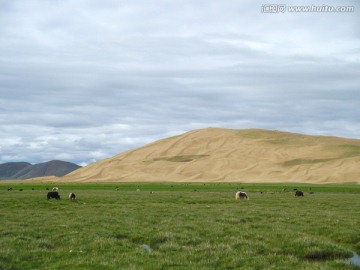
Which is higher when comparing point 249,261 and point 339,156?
point 339,156

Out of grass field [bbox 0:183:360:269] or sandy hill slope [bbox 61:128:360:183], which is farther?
sandy hill slope [bbox 61:128:360:183]

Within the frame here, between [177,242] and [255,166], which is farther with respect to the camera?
[255,166]

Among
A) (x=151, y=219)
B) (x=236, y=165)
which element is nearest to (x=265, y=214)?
(x=151, y=219)

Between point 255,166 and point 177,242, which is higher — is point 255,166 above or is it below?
above

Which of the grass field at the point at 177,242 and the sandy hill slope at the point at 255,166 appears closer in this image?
the grass field at the point at 177,242

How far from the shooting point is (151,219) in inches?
1065

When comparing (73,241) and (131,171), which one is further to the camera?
(131,171)

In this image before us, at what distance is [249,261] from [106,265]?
5077 mm

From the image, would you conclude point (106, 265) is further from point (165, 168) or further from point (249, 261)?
point (165, 168)

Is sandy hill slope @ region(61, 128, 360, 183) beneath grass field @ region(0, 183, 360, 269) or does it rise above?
above

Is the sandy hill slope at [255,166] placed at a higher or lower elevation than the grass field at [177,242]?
higher

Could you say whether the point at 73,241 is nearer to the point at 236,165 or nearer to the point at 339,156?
the point at 236,165

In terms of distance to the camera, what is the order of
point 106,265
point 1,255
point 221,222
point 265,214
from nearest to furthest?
1. point 106,265
2. point 1,255
3. point 221,222
4. point 265,214

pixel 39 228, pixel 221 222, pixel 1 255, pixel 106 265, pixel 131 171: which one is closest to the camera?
pixel 106 265
